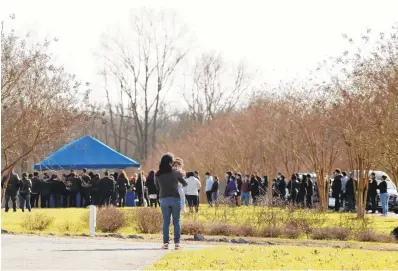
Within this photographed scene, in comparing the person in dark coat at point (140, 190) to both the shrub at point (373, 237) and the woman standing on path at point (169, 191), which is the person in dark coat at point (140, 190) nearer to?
the shrub at point (373, 237)

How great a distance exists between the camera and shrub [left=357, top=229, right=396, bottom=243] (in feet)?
84.2

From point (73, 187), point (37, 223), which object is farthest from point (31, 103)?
point (73, 187)

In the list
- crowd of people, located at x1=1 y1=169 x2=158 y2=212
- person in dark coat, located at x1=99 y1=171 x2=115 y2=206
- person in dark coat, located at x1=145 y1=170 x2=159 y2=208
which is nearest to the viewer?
person in dark coat, located at x1=145 y1=170 x2=159 y2=208

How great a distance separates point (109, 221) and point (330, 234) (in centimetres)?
609

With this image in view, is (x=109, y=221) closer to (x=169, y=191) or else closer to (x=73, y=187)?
(x=169, y=191)

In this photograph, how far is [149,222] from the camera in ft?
89.5

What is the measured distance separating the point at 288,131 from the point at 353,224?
25417mm

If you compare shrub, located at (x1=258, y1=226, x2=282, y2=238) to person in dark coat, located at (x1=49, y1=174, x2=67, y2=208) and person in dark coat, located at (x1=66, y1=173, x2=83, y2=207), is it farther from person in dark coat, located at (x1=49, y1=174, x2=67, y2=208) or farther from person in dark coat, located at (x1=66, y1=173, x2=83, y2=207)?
person in dark coat, located at (x1=49, y1=174, x2=67, y2=208)

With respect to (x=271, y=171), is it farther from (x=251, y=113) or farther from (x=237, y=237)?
(x=237, y=237)

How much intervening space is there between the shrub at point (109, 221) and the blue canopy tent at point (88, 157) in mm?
15283

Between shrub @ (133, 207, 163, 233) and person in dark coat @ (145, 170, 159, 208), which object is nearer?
shrub @ (133, 207, 163, 233)

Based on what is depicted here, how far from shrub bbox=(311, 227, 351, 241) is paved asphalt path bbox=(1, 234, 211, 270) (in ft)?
21.3

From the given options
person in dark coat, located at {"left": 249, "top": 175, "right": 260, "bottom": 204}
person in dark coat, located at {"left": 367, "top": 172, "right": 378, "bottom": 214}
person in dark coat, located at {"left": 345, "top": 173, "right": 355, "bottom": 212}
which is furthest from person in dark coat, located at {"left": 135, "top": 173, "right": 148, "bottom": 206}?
person in dark coat, located at {"left": 367, "top": 172, "right": 378, "bottom": 214}

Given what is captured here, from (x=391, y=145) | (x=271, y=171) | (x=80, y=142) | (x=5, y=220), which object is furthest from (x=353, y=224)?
(x=271, y=171)
